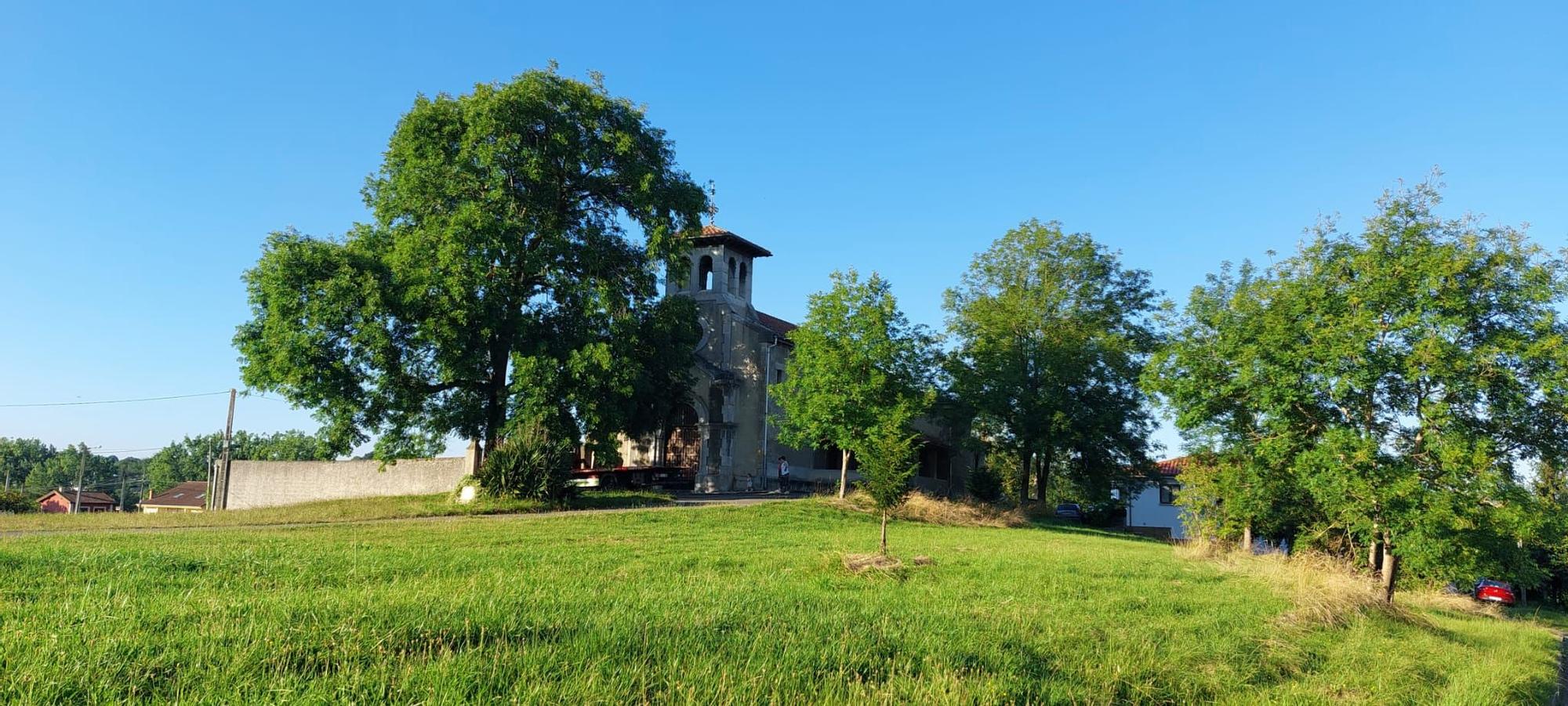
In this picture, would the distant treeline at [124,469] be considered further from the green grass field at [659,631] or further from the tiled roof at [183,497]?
the green grass field at [659,631]

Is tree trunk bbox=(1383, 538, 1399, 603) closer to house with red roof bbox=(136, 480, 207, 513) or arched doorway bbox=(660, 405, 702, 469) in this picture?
arched doorway bbox=(660, 405, 702, 469)

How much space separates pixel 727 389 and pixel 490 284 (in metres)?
11.4

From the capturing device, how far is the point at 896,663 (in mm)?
6309

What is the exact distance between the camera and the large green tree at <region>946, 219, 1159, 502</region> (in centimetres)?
3453

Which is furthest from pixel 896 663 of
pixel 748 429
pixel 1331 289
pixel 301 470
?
pixel 301 470

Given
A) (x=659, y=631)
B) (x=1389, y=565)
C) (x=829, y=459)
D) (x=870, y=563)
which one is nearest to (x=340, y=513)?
(x=870, y=563)

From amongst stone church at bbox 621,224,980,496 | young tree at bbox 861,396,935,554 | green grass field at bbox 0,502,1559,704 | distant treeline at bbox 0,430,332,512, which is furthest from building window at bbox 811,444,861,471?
distant treeline at bbox 0,430,332,512

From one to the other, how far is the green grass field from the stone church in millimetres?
18856

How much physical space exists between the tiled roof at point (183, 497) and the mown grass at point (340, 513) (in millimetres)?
59368

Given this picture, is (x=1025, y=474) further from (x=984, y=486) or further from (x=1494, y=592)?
(x=1494, y=592)

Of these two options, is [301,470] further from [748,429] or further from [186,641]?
[186,641]

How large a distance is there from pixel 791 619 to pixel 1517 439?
1878cm

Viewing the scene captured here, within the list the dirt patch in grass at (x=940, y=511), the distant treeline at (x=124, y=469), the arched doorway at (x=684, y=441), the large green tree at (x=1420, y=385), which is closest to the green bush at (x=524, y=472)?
the dirt patch in grass at (x=940, y=511)

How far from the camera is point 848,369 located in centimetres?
2738
